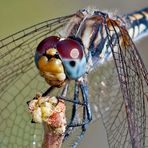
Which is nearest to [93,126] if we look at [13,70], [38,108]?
[13,70]

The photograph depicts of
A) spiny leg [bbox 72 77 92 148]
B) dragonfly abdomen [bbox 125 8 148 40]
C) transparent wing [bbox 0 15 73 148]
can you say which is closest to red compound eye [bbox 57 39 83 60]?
spiny leg [bbox 72 77 92 148]

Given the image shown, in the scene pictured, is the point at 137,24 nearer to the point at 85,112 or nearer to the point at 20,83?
the point at 20,83

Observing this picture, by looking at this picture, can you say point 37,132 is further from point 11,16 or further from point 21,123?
point 11,16

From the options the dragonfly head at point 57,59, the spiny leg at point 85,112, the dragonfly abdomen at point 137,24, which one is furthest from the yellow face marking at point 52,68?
the dragonfly abdomen at point 137,24

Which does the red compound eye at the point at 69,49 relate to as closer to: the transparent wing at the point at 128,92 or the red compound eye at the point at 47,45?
the red compound eye at the point at 47,45

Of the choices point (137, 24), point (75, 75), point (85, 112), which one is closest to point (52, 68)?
point (75, 75)
